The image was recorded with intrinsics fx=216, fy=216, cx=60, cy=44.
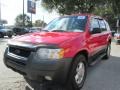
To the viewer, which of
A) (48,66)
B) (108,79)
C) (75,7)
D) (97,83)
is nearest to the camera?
(48,66)

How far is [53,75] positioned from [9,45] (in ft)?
4.87

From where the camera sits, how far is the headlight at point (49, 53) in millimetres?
4428

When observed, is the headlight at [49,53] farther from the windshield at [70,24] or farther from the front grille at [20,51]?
the windshield at [70,24]

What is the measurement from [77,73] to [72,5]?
1927 centimetres

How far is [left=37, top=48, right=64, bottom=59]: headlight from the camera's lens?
443 centimetres

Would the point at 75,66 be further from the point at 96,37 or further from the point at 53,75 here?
the point at 96,37

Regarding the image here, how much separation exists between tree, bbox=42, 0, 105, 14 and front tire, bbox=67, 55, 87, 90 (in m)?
18.7

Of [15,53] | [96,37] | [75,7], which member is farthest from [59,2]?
[15,53]

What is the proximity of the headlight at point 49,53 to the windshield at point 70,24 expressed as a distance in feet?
5.27

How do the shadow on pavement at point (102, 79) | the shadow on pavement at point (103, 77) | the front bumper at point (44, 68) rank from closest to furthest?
the front bumper at point (44, 68) → the shadow on pavement at point (102, 79) → the shadow on pavement at point (103, 77)

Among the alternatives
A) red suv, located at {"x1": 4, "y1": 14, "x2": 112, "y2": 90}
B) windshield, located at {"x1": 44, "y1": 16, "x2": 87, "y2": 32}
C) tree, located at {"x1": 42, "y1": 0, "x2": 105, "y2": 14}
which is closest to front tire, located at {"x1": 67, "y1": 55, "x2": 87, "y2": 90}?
red suv, located at {"x1": 4, "y1": 14, "x2": 112, "y2": 90}

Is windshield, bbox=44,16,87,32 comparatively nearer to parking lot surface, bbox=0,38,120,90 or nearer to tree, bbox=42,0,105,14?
parking lot surface, bbox=0,38,120,90

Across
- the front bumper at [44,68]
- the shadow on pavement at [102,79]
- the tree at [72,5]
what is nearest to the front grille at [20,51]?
the front bumper at [44,68]

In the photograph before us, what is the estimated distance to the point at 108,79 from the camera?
6.18 m
